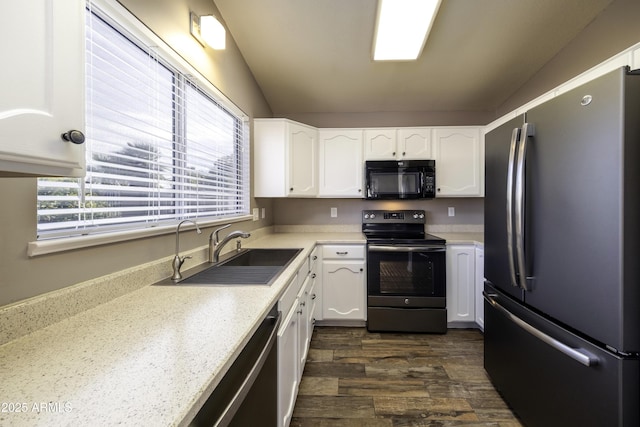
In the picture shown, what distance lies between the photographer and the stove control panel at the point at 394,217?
10.2 feet

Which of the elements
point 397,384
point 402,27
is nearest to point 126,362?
point 397,384

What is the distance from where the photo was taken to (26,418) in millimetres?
431

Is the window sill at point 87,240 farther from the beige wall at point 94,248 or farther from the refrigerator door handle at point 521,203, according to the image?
the refrigerator door handle at point 521,203

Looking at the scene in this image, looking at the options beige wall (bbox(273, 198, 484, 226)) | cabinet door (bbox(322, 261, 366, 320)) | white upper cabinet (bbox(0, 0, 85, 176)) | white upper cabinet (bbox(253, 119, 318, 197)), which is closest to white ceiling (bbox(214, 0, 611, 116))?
white upper cabinet (bbox(253, 119, 318, 197))

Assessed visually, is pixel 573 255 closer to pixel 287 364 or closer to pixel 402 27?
pixel 287 364

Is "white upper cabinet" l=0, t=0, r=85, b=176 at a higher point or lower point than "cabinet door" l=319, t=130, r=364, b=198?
lower

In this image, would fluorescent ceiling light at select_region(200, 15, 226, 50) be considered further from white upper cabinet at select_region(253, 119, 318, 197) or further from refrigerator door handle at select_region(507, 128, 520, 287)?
refrigerator door handle at select_region(507, 128, 520, 287)

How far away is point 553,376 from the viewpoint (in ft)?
3.94

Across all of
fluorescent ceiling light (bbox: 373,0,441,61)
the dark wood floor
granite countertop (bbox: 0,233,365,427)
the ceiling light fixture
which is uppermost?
fluorescent ceiling light (bbox: 373,0,441,61)

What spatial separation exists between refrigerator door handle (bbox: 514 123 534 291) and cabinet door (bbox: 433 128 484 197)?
161 cm

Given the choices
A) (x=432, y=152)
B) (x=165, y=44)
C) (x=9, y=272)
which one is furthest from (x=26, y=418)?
(x=432, y=152)

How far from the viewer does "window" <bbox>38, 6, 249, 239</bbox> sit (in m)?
0.90

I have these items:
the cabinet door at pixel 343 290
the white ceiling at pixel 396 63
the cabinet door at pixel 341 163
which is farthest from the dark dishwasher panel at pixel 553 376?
the white ceiling at pixel 396 63

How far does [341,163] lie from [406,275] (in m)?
1.33
